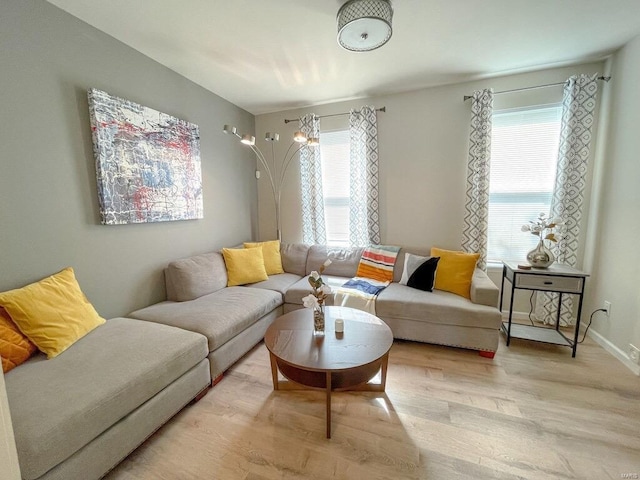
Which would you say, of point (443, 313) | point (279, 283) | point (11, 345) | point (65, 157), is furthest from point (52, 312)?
point (443, 313)

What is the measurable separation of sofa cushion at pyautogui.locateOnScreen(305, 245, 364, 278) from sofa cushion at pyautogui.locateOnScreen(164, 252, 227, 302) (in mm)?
1123

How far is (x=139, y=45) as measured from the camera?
2131mm

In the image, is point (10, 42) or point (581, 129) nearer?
point (10, 42)

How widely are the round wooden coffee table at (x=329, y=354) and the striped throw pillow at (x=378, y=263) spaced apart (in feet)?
3.12

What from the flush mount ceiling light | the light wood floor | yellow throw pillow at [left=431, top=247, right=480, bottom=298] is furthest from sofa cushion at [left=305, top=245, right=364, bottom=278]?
the flush mount ceiling light

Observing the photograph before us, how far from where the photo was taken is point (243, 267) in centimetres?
282

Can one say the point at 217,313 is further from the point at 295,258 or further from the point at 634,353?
the point at 634,353

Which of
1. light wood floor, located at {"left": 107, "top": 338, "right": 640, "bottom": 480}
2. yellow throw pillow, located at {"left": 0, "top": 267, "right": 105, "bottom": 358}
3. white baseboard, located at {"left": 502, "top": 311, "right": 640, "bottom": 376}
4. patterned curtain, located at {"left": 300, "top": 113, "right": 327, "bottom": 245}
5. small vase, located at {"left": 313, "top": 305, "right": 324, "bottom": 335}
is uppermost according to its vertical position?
patterned curtain, located at {"left": 300, "top": 113, "right": 327, "bottom": 245}

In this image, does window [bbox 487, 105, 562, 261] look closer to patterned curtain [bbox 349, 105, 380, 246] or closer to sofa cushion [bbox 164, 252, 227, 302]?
patterned curtain [bbox 349, 105, 380, 246]

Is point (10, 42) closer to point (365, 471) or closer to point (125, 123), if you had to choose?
point (125, 123)

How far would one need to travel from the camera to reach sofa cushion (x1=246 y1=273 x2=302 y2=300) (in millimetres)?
2730

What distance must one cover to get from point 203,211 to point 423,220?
253 centimetres

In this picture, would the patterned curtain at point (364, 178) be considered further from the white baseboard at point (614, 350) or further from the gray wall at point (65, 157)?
the white baseboard at point (614, 350)

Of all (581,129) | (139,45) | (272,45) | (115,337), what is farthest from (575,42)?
(115,337)
